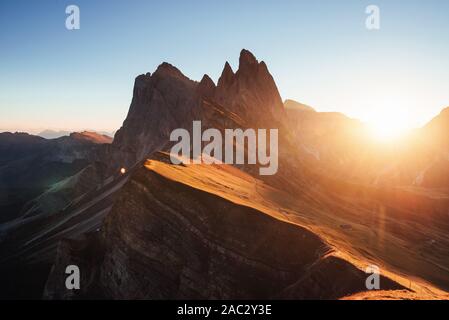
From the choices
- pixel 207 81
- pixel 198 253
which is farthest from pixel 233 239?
pixel 207 81

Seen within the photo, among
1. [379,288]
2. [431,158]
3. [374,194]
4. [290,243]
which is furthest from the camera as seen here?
[431,158]

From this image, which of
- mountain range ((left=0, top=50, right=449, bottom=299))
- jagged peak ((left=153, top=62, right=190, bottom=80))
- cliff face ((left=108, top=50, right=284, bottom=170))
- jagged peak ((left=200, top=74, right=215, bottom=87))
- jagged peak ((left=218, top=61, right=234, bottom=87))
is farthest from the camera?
jagged peak ((left=153, top=62, right=190, bottom=80))

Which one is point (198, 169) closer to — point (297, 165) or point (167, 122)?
point (297, 165)

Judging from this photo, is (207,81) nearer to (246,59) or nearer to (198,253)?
(246,59)

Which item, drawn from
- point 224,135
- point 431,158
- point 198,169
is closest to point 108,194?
point 224,135

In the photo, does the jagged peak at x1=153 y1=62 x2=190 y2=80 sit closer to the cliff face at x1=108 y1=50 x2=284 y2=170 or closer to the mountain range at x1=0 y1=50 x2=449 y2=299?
the cliff face at x1=108 y1=50 x2=284 y2=170

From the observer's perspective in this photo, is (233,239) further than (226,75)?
No

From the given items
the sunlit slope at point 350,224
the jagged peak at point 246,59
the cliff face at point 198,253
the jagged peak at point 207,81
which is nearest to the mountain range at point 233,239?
the cliff face at point 198,253

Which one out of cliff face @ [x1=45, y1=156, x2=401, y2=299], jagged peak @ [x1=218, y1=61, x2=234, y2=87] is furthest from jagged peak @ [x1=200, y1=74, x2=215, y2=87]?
cliff face @ [x1=45, y1=156, x2=401, y2=299]
